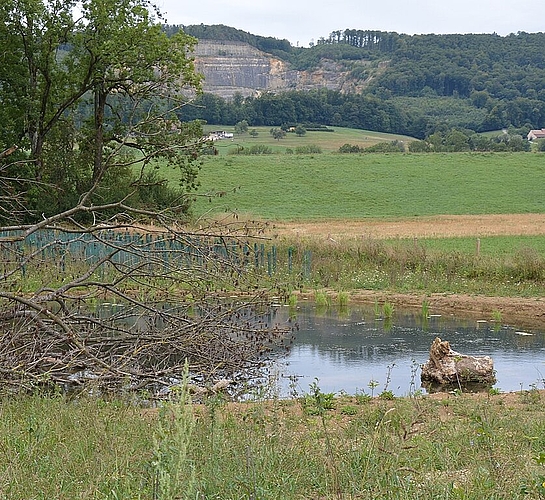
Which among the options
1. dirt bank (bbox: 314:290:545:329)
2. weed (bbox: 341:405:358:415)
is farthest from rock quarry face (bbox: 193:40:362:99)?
weed (bbox: 341:405:358:415)

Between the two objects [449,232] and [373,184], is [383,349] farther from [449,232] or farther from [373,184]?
[373,184]

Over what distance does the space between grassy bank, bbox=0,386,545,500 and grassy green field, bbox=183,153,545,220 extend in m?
38.6

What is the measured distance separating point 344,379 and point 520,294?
9.08m

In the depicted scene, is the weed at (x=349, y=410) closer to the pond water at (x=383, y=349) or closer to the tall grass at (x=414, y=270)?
the pond water at (x=383, y=349)

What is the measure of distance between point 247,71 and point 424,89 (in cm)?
6464

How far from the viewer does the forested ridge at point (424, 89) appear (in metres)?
101

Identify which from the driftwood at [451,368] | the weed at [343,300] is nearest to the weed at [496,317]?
the weed at [343,300]

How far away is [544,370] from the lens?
13242 mm

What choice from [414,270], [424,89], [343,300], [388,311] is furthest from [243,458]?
[424,89]

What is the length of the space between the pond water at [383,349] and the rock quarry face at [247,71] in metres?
163

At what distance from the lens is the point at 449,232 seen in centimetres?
3881

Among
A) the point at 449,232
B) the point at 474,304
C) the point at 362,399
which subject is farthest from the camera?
the point at 449,232

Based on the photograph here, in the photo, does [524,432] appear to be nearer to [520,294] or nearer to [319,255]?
[520,294]

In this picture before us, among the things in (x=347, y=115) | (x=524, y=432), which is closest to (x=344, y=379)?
(x=524, y=432)
